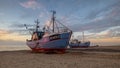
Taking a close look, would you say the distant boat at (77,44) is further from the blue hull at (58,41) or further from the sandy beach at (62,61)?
the sandy beach at (62,61)

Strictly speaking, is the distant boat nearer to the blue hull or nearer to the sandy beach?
the blue hull

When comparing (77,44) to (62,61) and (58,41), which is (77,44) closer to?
(58,41)

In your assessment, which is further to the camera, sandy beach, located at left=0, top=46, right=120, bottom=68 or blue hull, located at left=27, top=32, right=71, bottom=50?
blue hull, located at left=27, top=32, right=71, bottom=50

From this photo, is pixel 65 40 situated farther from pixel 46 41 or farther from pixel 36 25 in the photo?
pixel 36 25

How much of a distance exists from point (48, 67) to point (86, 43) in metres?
98.5

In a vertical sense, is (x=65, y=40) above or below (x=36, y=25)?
below

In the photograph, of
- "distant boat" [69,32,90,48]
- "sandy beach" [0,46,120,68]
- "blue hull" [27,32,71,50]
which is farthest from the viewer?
"distant boat" [69,32,90,48]

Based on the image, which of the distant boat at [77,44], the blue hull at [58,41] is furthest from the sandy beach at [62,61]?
the distant boat at [77,44]

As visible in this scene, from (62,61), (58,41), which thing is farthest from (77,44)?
(62,61)

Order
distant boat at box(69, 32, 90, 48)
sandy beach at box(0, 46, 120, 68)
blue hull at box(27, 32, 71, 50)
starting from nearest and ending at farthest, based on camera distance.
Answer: sandy beach at box(0, 46, 120, 68), blue hull at box(27, 32, 71, 50), distant boat at box(69, 32, 90, 48)

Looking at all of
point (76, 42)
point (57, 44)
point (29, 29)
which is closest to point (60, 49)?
point (57, 44)

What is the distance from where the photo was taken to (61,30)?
2024 inches

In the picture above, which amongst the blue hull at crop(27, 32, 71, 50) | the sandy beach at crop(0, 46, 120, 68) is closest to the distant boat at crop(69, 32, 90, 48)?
the blue hull at crop(27, 32, 71, 50)

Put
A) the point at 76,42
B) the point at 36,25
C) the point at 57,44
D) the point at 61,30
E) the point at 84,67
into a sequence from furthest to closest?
1. the point at 76,42
2. the point at 36,25
3. the point at 61,30
4. the point at 57,44
5. the point at 84,67
